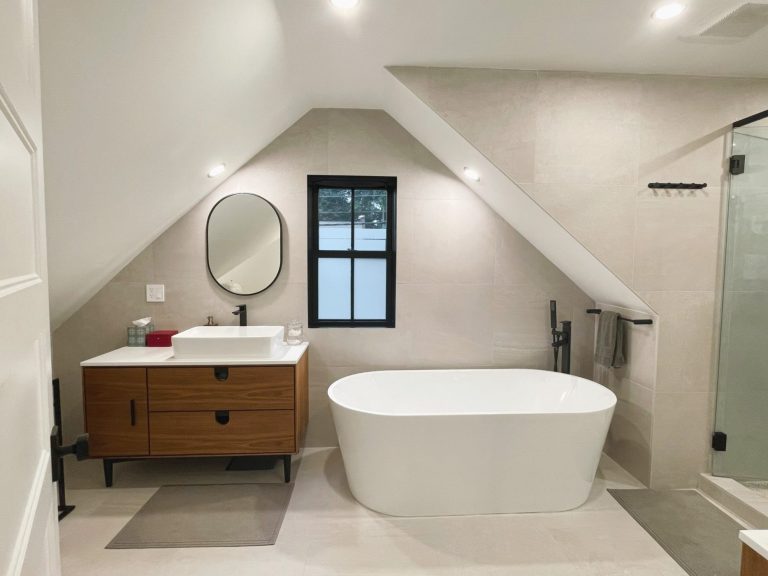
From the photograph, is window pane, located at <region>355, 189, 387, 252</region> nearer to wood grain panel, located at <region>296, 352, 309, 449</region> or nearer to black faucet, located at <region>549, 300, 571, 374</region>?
wood grain panel, located at <region>296, 352, 309, 449</region>

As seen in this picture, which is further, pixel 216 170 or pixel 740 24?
pixel 216 170

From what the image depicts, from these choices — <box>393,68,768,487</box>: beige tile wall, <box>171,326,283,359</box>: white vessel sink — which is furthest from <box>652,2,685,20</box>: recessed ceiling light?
<box>171,326,283,359</box>: white vessel sink

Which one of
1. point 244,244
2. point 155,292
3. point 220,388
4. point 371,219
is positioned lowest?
point 220,388

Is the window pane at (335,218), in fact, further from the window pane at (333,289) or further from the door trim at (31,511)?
the door trim at (31,511)

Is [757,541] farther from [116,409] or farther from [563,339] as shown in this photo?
[116,409]

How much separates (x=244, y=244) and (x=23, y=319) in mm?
2489

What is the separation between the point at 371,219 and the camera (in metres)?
3.17

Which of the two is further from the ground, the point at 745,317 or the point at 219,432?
the point at 745,317

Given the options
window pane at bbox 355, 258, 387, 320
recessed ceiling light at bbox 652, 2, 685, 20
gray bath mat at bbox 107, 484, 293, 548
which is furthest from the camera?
window pane at bbox 355, 258, 387, 320

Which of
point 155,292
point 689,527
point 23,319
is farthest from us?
point 155,292

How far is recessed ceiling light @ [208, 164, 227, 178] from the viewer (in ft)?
8.78

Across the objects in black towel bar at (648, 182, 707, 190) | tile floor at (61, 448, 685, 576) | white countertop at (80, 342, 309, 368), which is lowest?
tile floor at (61, 448, 685, 576)

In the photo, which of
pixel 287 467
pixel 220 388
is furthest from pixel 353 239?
pixel 287 467

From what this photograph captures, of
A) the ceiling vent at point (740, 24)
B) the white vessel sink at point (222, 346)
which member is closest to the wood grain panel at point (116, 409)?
the white vessel sink at point (222, 346)
